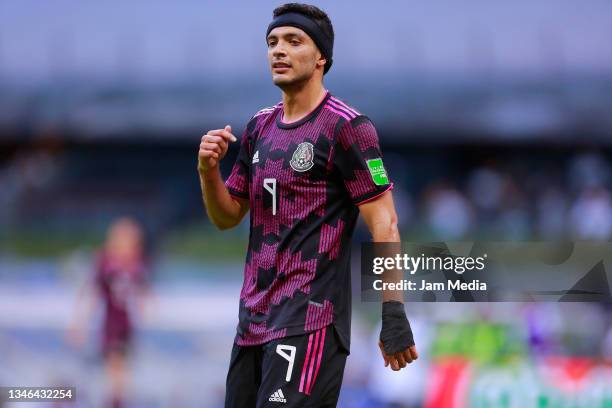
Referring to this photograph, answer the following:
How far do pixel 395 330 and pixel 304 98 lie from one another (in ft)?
2.81

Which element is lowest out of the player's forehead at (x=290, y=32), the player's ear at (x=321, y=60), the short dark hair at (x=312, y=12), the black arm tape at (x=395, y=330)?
the black arm tape at (x=395, y=330)

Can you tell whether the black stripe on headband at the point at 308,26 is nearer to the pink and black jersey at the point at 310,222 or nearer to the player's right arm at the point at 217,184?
the pink and black jersey at the point at 310,222

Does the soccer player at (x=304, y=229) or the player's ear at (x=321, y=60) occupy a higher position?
the player's ear at (x=321, y=60)

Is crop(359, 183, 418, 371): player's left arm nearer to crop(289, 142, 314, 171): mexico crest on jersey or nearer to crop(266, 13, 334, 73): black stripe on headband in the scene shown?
crop(289, 142, 314, 171): mexico crest on jersey

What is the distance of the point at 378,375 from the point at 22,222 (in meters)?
6.59

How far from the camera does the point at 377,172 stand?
361 cm

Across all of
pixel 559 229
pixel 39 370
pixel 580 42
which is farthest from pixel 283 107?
pixel 580 42

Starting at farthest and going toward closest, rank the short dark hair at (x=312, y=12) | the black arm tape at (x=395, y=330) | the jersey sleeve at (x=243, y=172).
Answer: the jersey sleeve at (x=243, y=172), the short dark hair at (x=312, y=12), the black arm tape at (x=395, y=330)

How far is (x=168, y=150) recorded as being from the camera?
1512 cm

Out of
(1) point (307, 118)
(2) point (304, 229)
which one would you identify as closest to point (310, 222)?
(2) point (304, 229)

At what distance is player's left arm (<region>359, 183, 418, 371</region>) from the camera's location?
352 cm

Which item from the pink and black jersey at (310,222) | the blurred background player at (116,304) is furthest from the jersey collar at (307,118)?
the blurred background player at (116,304)

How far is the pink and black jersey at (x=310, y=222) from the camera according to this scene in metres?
3.59

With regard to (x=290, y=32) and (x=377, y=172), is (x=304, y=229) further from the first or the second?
(x=290, y=32)
